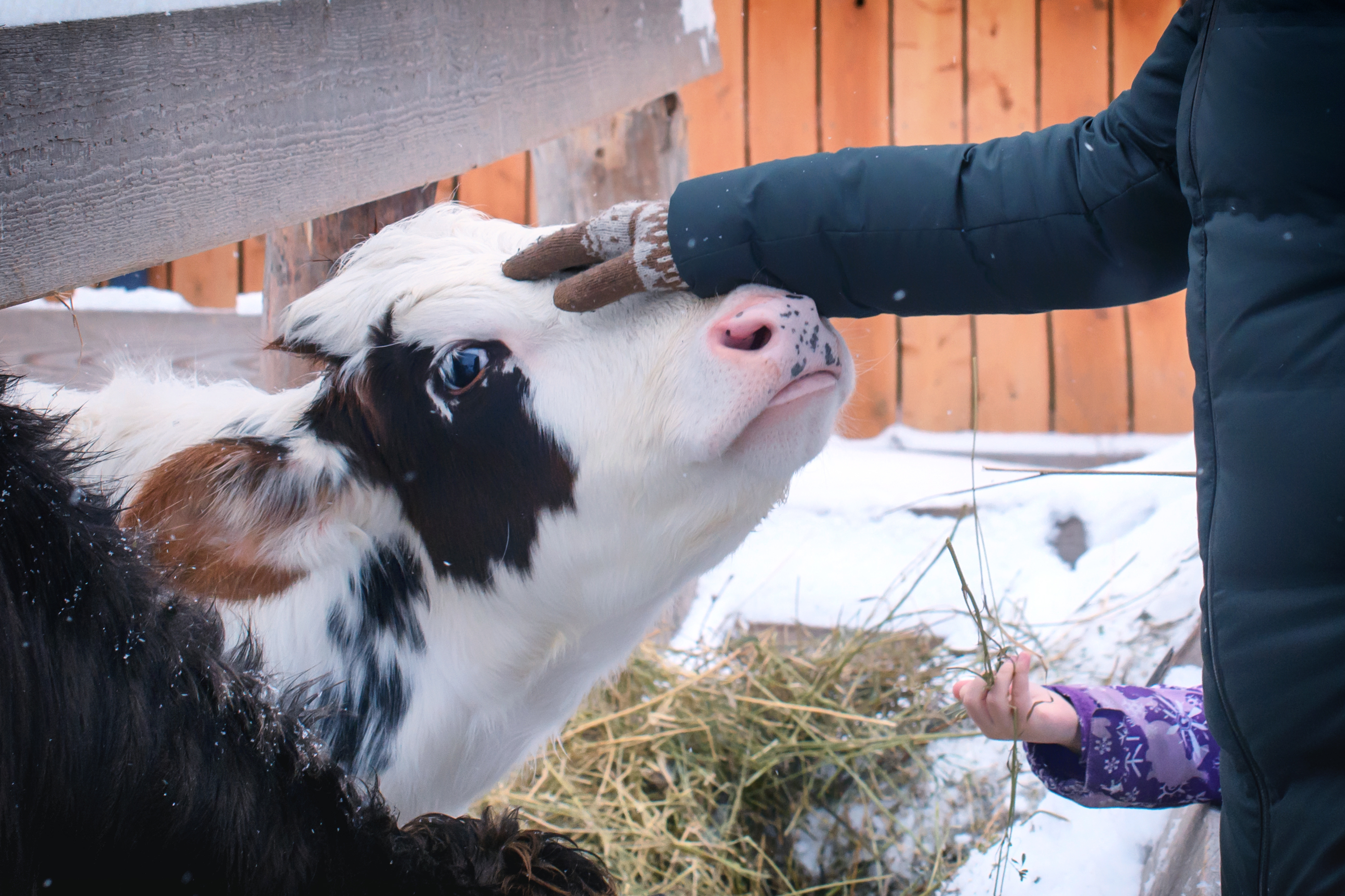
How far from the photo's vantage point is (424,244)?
1.69 metres

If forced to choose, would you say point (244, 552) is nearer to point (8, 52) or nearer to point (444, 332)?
point (444, 332)

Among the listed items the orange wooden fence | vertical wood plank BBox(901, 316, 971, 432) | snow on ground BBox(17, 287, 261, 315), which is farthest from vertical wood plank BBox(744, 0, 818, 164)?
snow on ground BBox(17, 287, 261, 315)

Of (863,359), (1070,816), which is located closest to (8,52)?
(1070,816)

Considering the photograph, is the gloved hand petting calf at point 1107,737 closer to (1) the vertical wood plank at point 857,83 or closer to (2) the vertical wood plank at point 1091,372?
(1) the vertical wood plank at point 857,83

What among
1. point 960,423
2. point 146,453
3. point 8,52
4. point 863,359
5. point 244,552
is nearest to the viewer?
point 8,52

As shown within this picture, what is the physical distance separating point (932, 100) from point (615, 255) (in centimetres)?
361

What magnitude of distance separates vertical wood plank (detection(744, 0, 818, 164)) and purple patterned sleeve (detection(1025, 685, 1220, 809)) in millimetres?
3295

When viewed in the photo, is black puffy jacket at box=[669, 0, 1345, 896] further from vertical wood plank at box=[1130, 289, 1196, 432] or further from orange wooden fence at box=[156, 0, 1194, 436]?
vertical wood plank at box=[1130, 289, 1196, 432]

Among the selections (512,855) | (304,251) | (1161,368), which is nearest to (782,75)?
(1161,368)

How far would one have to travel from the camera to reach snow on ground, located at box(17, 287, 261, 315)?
12.0 ft

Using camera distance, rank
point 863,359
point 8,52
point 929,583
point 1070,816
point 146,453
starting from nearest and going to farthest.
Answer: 1. point 8,52
2. point 146,453
3. point 1070,816
4. point 929,583
5. point 863,359

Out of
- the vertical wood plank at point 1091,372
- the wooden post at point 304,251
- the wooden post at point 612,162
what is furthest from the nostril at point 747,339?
the vertical wood plank at point 1091,372

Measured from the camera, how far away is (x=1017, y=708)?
5.20 ft

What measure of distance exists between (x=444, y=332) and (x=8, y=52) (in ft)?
2.04
